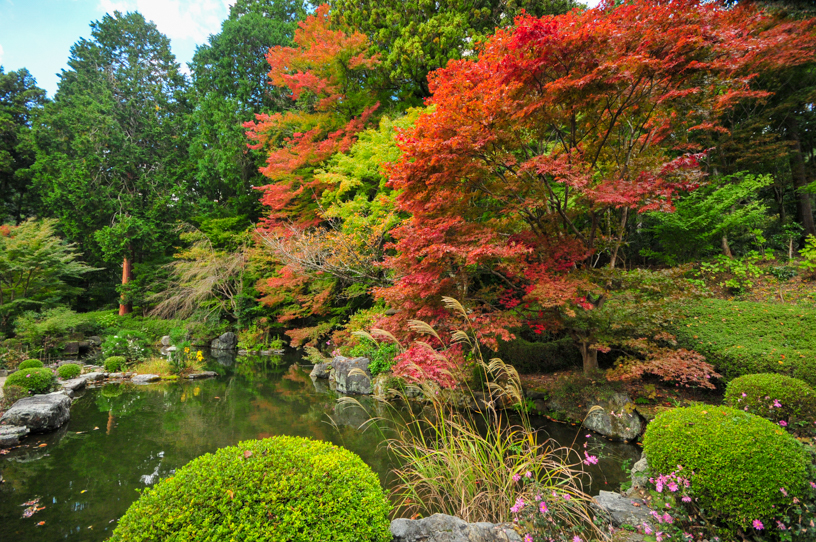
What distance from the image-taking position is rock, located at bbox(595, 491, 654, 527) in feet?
7.18

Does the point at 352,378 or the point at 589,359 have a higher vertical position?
the point at 589,359

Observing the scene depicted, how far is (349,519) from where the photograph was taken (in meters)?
1.65

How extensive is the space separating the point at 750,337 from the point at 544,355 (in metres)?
2.66

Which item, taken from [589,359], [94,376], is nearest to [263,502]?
[589,359]

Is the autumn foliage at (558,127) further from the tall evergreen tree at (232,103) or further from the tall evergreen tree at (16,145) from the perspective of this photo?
the tall evergreen tree at (16,145)

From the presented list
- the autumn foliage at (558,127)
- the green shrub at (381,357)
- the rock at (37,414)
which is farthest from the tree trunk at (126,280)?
the autumn foliage at (558,127)

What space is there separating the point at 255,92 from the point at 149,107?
5.11 meters

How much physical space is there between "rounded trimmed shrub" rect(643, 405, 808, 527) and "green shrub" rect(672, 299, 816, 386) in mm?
2210

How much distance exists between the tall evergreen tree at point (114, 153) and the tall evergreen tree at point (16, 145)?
881 mm

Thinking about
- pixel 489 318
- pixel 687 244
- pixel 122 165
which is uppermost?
pixel 122 165

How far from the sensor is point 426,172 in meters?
4.52

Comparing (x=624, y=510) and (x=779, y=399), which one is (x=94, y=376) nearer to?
(x=624, y=510)

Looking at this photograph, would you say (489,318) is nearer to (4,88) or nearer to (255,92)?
(255,92)

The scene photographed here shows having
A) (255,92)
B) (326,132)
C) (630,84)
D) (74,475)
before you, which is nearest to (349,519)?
(74,475)
